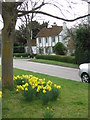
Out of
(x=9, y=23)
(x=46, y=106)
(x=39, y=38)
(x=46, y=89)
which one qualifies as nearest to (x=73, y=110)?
(x=46, y=106)

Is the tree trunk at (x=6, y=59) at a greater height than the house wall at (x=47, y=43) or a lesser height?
lesser

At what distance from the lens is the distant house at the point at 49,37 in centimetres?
4693

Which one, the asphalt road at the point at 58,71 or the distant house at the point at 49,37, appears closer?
the asphalt road at the point at 58,71

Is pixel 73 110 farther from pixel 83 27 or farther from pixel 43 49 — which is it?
pixel 43 49

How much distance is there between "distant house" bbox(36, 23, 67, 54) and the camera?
4693 cm

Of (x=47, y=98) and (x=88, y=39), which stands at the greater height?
(x=88, y=39)

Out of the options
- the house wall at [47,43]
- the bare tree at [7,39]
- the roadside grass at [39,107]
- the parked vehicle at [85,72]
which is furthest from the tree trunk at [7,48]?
the house wall at [47,43]

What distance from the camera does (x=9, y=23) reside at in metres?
5.68

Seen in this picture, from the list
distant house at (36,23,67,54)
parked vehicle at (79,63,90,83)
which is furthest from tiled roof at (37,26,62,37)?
parked vehicle at (79,63,90,83)

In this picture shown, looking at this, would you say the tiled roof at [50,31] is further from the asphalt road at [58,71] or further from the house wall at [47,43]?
the asphalt road at [58,71]

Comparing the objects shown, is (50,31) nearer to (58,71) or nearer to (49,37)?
(49,37)

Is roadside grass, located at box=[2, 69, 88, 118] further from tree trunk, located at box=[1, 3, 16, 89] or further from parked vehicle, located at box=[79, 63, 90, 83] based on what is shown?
parked vehicle, located at box=[79, 63, 90, 83]

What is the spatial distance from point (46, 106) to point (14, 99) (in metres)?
0.90

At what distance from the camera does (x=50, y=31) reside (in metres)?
49.0
